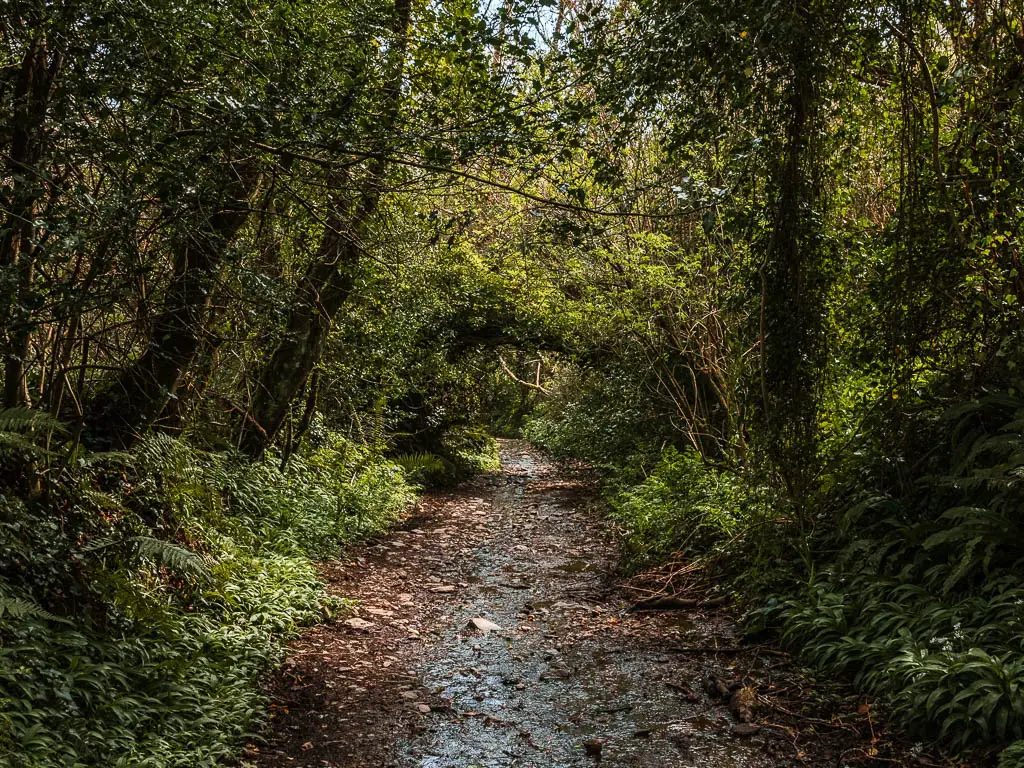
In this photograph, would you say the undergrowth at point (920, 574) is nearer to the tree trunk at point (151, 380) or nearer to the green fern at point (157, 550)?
the green fern at point (157, 550)

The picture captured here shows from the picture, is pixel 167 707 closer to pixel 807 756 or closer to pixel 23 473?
pixel 23 473

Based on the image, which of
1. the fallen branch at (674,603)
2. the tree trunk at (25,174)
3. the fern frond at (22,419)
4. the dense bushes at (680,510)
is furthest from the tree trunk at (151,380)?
the dense bushes at (680,510)

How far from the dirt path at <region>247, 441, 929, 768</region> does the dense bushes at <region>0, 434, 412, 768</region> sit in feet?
1.47

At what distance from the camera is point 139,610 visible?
584 centimetres

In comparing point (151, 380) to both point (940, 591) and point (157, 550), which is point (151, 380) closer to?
point (157, 550)

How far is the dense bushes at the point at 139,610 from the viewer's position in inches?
177

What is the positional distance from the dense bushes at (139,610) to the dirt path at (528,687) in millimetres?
448

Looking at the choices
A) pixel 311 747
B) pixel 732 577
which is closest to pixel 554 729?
pixel 311 747

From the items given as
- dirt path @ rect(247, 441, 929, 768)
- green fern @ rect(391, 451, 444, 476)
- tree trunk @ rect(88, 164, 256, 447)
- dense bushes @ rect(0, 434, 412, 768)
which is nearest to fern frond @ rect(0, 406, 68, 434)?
dense bushes @ rect(0, 434, 412, 768)

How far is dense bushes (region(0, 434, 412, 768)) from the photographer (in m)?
4.50

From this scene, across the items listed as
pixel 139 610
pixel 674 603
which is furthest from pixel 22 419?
pixel 674 603

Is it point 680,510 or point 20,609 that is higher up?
point 20,609

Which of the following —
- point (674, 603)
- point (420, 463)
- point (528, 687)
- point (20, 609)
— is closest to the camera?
point (20, 609)

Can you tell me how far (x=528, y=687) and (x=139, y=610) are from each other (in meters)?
3.15
